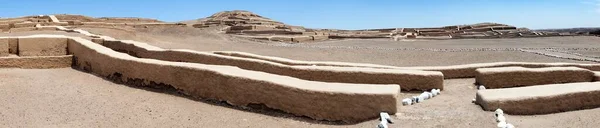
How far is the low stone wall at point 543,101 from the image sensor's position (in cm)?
546

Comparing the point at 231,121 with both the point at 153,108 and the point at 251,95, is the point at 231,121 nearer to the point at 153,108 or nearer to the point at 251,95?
the point at 251,95

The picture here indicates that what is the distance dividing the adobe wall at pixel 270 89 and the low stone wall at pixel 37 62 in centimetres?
300

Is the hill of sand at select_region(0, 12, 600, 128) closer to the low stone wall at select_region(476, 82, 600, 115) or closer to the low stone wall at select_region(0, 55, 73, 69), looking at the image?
the low stone wall at select_region(476, 82, 600, 115)

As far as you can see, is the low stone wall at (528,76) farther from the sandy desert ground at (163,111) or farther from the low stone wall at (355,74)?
the low stone wall at (355,74)

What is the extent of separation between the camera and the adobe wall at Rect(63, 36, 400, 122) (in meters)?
5.45

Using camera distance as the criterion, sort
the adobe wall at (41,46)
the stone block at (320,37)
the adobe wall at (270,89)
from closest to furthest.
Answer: the adobe wall at (270,89) < the adobe wall at (41,46) < the stone block at (320,37)

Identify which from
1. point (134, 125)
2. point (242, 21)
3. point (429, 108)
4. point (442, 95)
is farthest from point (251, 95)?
point (242, 21)

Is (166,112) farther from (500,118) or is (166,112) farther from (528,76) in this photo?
(528,76)

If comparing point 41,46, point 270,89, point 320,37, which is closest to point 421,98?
point 270,89

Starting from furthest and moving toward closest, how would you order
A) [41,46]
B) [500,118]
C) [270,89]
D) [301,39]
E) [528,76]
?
[301,39], [41,46], [528,76], [270,89], [500,118]

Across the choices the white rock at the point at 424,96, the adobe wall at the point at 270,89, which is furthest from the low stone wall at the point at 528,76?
the adobe wall at the point at 270,89

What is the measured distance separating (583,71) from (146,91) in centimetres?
624

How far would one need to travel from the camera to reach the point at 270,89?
6.03m

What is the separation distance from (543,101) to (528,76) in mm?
2501
